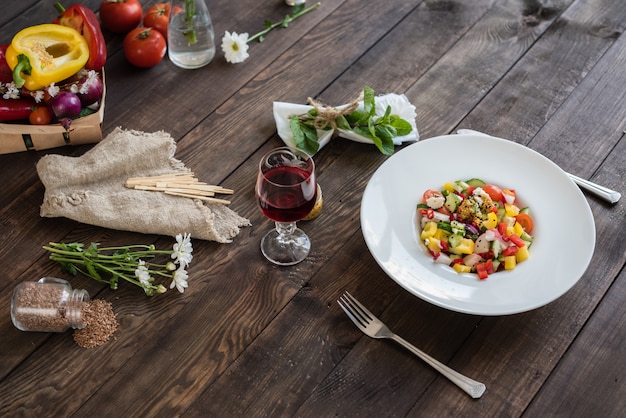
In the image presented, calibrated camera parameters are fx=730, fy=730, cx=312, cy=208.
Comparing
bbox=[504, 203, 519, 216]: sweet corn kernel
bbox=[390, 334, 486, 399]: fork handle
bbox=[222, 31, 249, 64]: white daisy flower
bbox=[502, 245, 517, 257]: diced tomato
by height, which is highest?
bbox=[222, 31, 249, 64]: white daisy flower

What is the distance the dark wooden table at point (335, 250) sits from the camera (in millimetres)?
1486

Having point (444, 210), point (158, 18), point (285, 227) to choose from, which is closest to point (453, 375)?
point (444, 210)

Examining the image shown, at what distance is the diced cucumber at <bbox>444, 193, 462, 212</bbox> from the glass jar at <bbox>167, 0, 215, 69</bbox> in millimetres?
889

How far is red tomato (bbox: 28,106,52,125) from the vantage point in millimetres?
1884

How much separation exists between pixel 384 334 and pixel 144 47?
1116 millimetres

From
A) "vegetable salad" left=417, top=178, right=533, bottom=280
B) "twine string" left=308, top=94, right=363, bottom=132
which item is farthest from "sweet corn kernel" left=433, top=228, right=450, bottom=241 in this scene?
"twine string" left=308, top=94, right=363, bottom=132

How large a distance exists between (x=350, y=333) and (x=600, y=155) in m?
0.90

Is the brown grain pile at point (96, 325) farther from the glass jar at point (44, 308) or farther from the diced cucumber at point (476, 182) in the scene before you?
the diced cucumber at point (476, 182)

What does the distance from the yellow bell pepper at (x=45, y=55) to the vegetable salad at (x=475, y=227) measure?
3.25ft

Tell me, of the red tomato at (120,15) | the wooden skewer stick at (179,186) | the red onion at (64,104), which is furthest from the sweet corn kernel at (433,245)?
the red tomato at (120,15)

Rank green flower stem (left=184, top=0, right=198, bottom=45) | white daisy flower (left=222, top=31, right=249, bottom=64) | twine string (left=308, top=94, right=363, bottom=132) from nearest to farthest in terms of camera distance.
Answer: twine string (left=308, top=94, right=363, bottom=132) → green flower stem (left=184, top=0, right=198, bottom=45) → white daisy flower (left=222, top=31, right=249, bottom=64)

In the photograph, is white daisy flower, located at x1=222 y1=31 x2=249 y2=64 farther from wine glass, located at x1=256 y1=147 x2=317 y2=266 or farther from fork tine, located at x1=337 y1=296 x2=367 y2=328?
fork tine, located at x1=337 y1=296 x2=367 y2=328

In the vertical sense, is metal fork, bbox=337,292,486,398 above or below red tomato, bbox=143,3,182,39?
below

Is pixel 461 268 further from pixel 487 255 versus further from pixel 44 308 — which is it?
pixel 44 308
